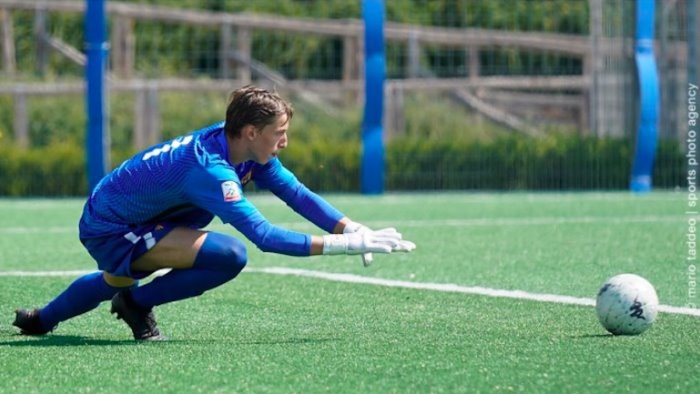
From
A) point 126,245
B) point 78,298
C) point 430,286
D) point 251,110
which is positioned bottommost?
point 430,286

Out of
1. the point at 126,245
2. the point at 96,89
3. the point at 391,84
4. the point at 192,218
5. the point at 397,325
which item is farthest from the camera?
the point at 391,84

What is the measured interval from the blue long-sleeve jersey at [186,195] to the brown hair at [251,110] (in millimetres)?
106

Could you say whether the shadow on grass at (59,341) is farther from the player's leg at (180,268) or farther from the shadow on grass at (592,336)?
the shadow on grass at (592,336)

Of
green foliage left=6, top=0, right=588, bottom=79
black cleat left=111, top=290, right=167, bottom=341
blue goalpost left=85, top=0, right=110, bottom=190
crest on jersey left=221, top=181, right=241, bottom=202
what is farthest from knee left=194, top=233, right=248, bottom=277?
green foliage left=6, top=0, right=588, bottom=79

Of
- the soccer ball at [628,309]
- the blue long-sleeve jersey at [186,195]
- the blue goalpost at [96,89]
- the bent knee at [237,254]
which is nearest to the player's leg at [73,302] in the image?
the blue long-sleeve jersey at [186,195]

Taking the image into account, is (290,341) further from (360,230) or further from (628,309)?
(628,309)

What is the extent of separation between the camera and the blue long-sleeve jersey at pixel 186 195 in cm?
538

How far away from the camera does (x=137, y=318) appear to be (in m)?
5.69

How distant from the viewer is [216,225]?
11781mm

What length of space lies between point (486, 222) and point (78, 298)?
6251 millimetres

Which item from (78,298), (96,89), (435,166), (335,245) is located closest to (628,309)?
(335,245)

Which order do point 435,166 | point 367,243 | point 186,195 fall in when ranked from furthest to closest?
point 435,166, point 186,195, point 367,243

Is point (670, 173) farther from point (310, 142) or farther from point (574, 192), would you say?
point (310, 142)

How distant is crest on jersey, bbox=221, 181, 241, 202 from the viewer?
5.38 m
